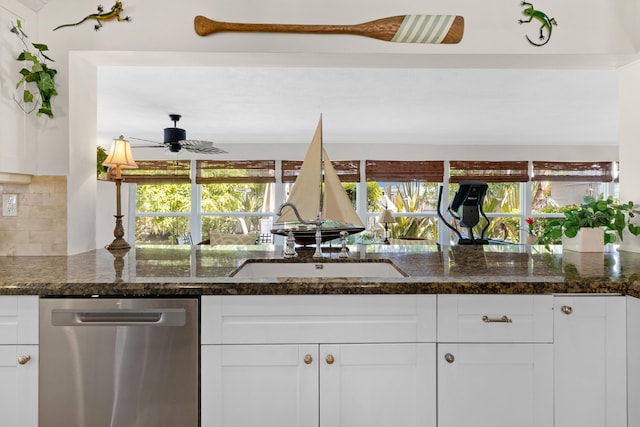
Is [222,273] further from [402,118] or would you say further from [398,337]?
[402,118]

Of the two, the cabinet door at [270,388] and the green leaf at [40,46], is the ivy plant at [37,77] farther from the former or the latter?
the cabinet door at [270,388]

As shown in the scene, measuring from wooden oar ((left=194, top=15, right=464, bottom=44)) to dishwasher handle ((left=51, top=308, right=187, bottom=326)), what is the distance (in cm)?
126

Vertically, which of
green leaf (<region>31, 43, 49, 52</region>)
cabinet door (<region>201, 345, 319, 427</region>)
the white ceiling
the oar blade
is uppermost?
the white ceiling

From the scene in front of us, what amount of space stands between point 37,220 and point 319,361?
1.49 metres

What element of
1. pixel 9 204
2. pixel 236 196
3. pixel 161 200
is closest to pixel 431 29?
pixel 9 204

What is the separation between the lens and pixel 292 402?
115 cm

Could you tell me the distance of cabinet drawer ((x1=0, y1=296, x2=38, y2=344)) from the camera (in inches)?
44.8

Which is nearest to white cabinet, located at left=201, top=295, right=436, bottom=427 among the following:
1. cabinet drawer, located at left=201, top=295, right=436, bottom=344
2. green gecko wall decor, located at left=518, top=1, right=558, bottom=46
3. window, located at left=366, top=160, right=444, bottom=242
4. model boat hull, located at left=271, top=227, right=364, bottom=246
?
cabinet drawer, located at left=201, top=295, right=436, bottom=344

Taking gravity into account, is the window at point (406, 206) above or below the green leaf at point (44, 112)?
below

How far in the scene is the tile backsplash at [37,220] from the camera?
5.72 ft

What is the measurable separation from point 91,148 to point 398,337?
1.72 meters

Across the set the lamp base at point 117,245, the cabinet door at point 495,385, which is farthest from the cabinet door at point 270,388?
the lamp base at point 117,245

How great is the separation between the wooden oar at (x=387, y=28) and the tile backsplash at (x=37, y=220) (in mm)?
991

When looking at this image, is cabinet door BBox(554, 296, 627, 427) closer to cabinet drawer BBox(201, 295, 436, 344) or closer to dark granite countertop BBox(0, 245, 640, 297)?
dark granite countertop BBox(0, 245, 640, 297)
